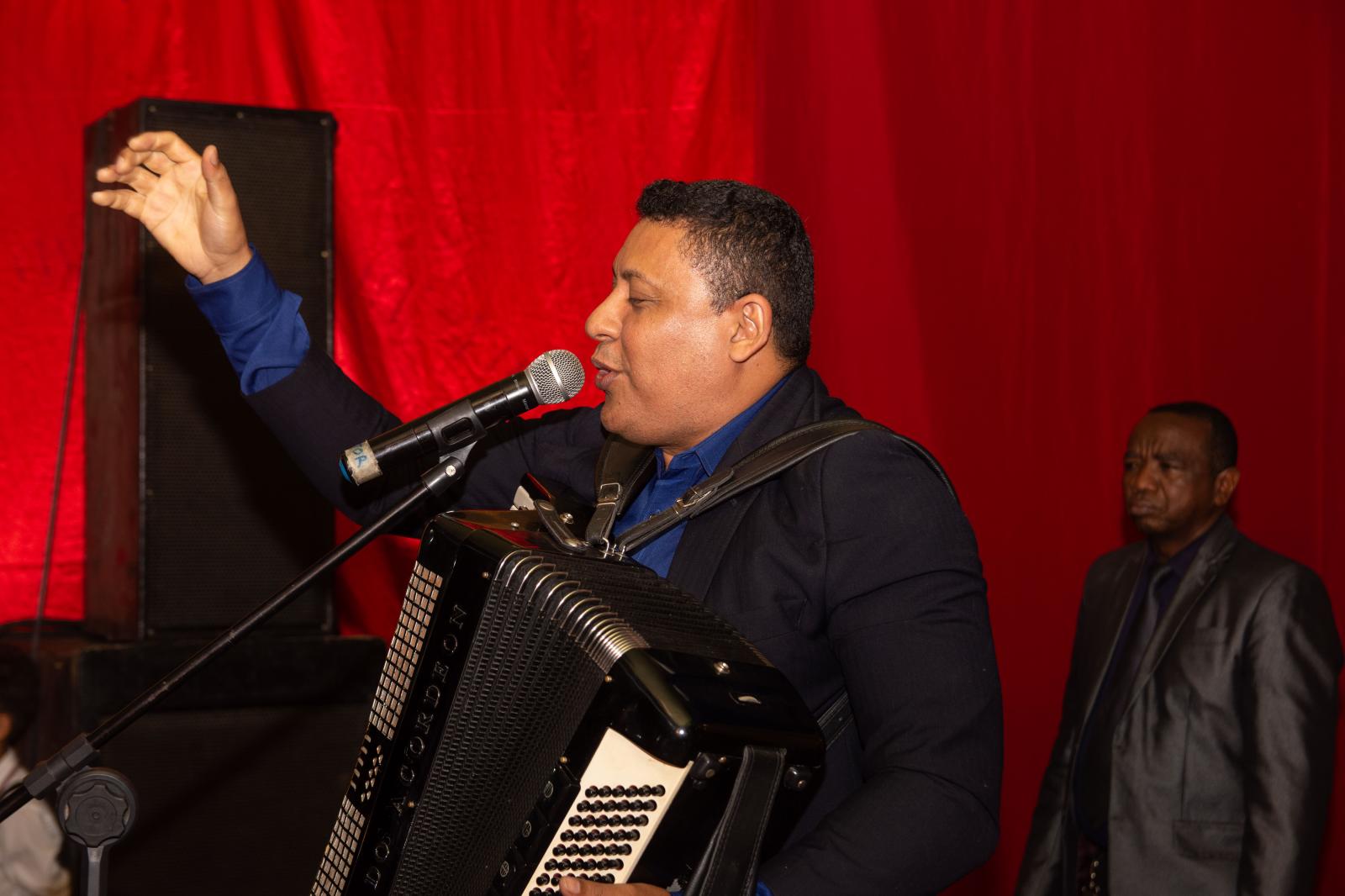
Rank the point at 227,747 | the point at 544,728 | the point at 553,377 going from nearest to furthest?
1. the point at 544,728
2. the point at 553,377
3. the point at 227,747

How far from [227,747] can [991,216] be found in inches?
100

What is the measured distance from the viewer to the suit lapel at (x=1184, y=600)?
3.30 meters

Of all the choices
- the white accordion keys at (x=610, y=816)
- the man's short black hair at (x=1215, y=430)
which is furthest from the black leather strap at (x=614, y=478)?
the man's short black hair at (x=1215, y=430)

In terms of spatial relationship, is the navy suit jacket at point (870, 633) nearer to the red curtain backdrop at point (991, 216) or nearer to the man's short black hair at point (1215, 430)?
the man's short black hair at point (1215, 430)

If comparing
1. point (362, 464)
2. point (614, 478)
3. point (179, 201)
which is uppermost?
point (179, 201)

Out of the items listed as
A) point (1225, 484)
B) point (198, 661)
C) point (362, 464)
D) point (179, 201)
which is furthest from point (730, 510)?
point (1225, 484)

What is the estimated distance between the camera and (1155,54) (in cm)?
409

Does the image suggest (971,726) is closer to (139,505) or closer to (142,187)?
(142,187)

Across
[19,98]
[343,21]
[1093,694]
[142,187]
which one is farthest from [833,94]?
[142,187]

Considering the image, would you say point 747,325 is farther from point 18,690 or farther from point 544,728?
point 18,690

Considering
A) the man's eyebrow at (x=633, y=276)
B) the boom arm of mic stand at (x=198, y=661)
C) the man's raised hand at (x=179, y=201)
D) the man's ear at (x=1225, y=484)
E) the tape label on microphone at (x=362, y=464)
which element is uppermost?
the man's raised hand at (x=179, y=201)

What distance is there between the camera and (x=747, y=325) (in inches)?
77.8

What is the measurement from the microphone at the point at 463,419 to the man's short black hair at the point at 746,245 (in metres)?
0.27

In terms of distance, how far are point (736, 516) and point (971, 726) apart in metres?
0.40
